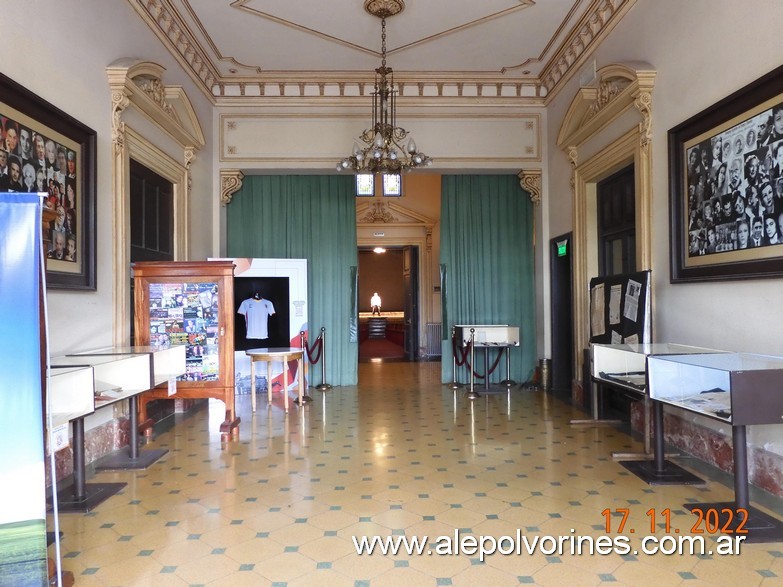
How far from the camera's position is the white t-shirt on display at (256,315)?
8922 millimetres

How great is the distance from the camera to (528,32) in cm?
747

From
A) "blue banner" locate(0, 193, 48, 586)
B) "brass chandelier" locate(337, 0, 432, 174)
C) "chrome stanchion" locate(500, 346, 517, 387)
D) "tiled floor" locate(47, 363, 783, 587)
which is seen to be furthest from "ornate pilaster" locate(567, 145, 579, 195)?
"blue banner" locate(0, 193, 48, 586)

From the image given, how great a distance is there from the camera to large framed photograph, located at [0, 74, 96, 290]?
153 inches

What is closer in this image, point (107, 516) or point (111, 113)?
point (107, 516)

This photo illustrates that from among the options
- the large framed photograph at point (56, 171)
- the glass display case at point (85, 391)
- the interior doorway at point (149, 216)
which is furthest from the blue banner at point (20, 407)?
the interior doorway at point (149, 216)

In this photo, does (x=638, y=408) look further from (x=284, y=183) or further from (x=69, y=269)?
(x=284, y=183)

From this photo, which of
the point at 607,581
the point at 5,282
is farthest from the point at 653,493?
the point at 5,282

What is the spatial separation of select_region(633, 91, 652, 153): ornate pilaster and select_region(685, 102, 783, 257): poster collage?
0.70 metres

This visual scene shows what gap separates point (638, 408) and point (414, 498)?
10.3 ft

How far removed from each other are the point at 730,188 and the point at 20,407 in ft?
16.3

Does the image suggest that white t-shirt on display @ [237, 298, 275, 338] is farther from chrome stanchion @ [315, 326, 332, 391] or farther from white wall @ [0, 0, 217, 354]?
white wall @ [0, 0, 217, 354]

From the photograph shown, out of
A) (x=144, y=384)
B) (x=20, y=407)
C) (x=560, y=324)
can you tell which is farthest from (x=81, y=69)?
(x=560, y=324)

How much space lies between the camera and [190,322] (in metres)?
6.00

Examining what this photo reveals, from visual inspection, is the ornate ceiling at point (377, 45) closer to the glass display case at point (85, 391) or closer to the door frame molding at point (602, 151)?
the door frame molding at point (602, 151)
